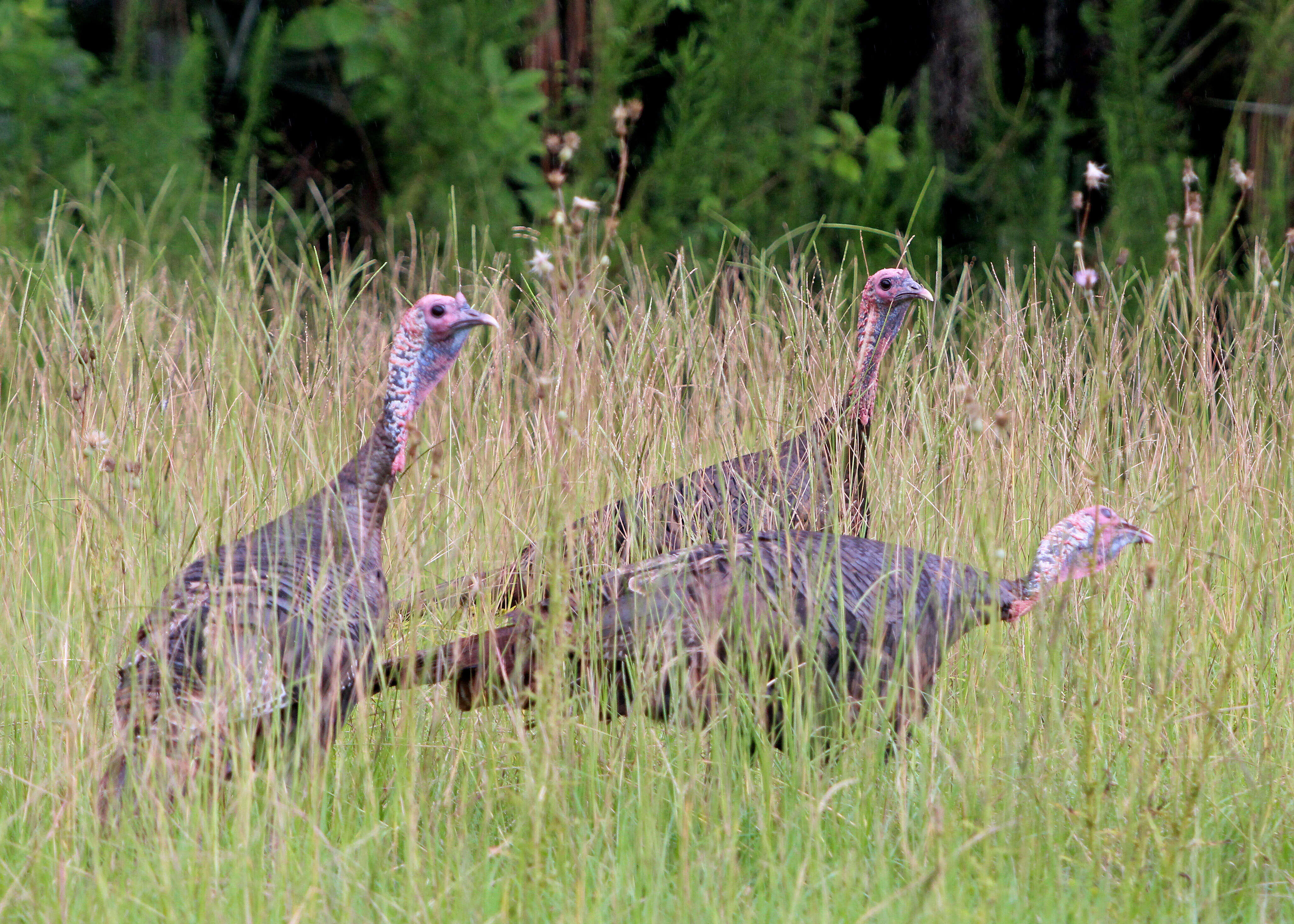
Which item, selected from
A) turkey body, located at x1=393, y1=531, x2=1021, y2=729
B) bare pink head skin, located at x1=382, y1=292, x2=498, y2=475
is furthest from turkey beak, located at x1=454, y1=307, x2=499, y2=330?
turkey body, located at x1=393, y1=531, x2=1021, y2=729

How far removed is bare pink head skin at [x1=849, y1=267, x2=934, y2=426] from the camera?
4.11 meters

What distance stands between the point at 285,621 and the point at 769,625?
3.07ft

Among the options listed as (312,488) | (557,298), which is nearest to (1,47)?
(312,488)

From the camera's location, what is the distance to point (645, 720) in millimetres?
2705

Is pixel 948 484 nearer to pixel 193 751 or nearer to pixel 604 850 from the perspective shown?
A: pixel 604 850

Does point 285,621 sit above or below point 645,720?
above

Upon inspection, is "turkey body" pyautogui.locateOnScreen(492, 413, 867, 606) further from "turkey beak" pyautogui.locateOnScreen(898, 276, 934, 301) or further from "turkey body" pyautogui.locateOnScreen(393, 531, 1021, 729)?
"turkey beak" pyautogui.locateOnScreen(898, 276, 934, 301)

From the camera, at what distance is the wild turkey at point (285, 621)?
7.83 feet

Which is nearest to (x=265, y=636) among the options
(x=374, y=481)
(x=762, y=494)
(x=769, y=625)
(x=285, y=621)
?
(x=285, y=621)

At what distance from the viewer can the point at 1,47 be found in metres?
6.08

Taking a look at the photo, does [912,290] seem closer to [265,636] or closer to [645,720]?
[645,720]

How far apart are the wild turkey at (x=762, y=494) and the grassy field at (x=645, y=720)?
82mm

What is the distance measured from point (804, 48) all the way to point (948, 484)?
3994 mm

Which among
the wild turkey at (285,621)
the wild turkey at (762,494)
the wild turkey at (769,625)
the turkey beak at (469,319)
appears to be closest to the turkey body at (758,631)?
the wild turkey at (769,625)
